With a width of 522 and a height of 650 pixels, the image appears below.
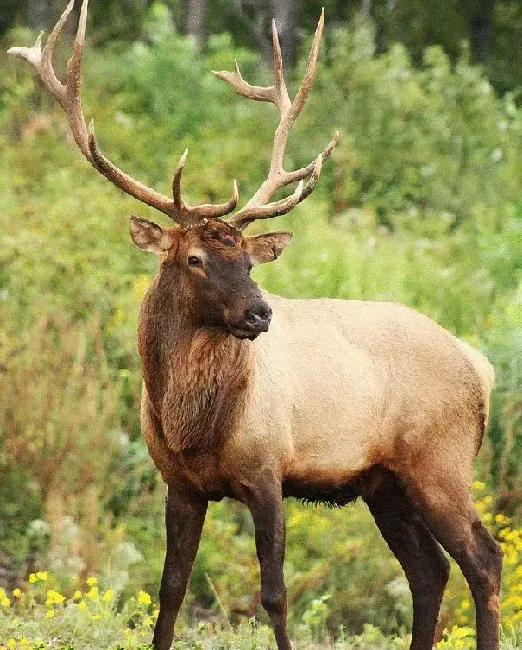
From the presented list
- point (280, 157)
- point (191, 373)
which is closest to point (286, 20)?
point (280, 157)

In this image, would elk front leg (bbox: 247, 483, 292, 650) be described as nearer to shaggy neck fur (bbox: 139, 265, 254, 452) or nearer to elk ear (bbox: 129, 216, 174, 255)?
shaggy neck fur (bbox: 139, 265, 254, 452)

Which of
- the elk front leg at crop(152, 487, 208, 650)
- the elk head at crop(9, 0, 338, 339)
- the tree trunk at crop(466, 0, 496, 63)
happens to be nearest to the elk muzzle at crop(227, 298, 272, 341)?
the elk head at crop(9, 0, 338, 339)

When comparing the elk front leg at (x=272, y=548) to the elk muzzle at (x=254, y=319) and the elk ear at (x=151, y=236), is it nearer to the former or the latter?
the elk muzzle at (x=254, y=319)

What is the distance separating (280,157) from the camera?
7141mm

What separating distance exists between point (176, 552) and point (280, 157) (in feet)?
6.23

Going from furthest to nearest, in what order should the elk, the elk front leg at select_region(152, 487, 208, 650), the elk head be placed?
the elk front leg at select_region(152, 487, 208, 650) → the elk → the elk head

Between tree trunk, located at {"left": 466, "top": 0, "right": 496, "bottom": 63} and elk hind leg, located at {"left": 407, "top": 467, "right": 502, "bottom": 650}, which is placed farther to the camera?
tree trunk, located at {"left": 466, "top": 0, "right": 496, "bottom": 63}

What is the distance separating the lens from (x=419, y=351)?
718 cm

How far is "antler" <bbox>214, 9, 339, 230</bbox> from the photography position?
6590mm

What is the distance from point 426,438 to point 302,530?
3538 millimetres

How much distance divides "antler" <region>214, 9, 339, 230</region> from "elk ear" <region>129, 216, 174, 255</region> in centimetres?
29

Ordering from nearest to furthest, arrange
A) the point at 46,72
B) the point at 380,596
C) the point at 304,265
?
the point at 46,72, the point at 380,596, the point at 304,265

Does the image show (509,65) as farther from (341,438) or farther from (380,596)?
(341,438)

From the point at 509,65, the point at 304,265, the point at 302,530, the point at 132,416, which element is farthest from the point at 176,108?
the point at 509,65
